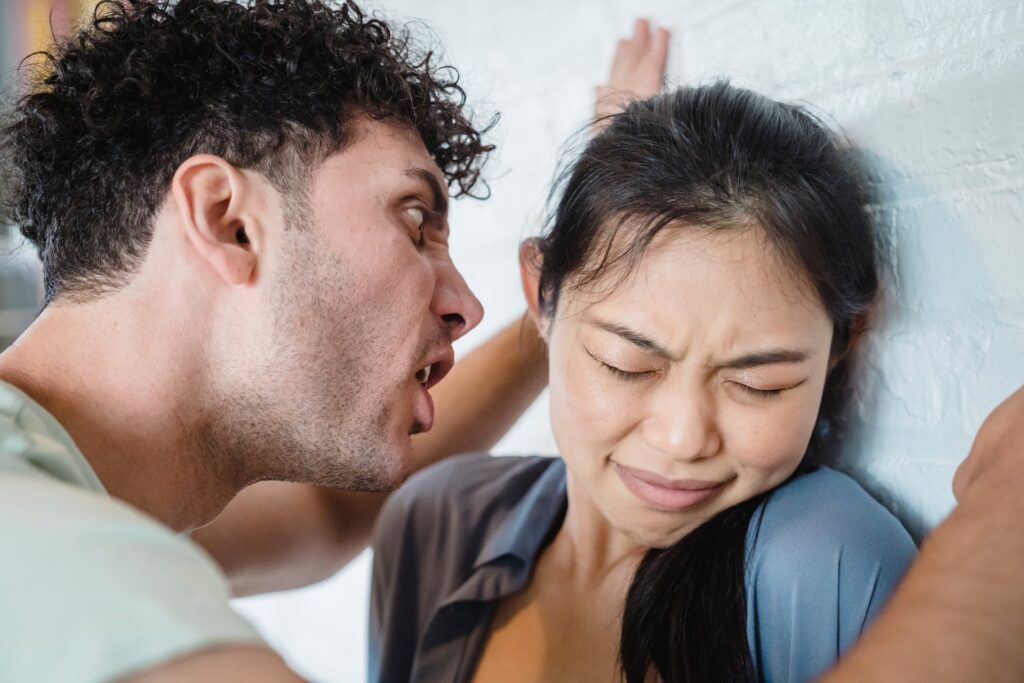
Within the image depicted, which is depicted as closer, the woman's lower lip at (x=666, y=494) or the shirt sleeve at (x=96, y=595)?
the shirt sleeve at (x=96, y=595)

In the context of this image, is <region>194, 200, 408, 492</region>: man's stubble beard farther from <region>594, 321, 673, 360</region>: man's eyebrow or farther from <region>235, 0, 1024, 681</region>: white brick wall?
<region>235, 0, 1024, 681</region>: white brick wall

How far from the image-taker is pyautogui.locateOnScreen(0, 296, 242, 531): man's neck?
1039 mm

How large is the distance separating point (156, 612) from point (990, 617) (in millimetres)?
515

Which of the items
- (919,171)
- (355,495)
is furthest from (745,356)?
(355,495)

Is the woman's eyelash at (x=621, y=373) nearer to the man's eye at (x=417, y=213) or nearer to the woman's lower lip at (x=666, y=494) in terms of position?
the woman's lower lip at (x=666, y=494)

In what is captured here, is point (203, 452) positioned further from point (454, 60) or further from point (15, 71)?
point (454, 60)

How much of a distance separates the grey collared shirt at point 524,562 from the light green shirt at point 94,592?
54 centimetres

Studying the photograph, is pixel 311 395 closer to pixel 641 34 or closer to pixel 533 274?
pixel 533 274

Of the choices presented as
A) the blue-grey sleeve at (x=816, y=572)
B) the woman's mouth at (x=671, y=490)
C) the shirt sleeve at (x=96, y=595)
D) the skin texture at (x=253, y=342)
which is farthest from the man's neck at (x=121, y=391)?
the blue-grey sleeve at (x=816, y=572)

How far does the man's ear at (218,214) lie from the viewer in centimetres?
108

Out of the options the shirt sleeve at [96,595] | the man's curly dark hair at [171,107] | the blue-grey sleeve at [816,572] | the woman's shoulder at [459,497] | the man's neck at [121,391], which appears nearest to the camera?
the shirt sleeve at [96,595]

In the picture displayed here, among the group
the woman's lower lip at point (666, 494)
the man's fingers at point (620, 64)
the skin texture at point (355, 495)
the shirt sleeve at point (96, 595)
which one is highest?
the man's fingers at point (620, 64)

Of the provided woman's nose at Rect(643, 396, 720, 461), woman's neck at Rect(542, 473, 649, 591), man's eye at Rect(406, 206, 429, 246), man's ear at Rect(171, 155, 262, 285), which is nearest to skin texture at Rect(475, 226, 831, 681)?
woman's nose at Rect(643, 396, 720, 461)

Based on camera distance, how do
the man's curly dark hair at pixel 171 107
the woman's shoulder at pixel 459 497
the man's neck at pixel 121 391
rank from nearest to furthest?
the man's neck at pixel 121 391, the man's curly dark hair at pixel 171 107, the woman's shoulder at pixel 459 497
